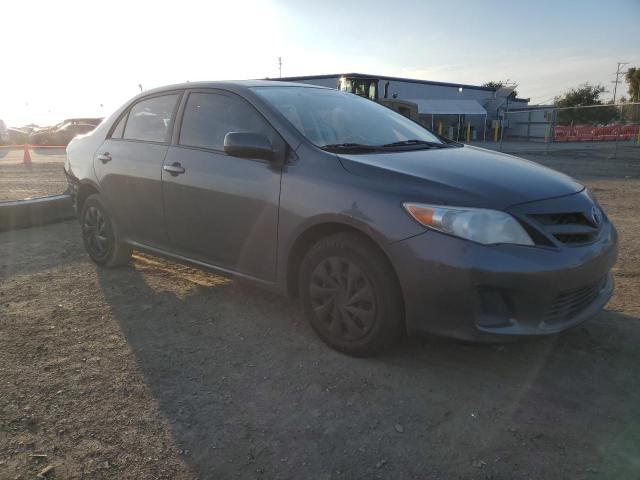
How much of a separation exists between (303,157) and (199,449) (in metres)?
1.72

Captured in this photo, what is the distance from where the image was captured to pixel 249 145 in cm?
313

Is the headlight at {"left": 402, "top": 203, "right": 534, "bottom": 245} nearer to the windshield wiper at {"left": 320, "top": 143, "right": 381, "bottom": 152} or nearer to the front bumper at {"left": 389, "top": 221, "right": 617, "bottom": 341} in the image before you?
the front bumper at {"left": 389, "top": 221, "right": 617, "bottom": 341}

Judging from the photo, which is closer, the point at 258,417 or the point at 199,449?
the point at 199,449

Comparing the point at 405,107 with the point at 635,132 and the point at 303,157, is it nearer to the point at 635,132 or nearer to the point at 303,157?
the point at 303,157

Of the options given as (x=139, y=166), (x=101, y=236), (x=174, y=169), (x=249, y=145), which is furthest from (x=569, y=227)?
(x=101, y=236)

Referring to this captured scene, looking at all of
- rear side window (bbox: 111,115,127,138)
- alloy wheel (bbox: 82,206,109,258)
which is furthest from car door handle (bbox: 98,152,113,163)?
alloy wheel (bbox: 82,206,109,258)

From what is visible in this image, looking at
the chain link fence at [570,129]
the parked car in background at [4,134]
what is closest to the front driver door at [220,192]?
the chain link fence at [570,129]

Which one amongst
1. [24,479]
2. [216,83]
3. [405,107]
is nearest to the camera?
[24,479]

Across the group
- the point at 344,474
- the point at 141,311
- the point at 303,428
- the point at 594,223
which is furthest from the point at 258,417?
the point at 594,223

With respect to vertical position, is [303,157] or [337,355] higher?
[303,157]

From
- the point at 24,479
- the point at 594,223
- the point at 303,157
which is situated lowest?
the point at 24,479

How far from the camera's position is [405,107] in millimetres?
15664

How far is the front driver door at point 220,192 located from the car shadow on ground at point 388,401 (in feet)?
1.72

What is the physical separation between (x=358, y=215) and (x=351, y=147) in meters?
0.66
